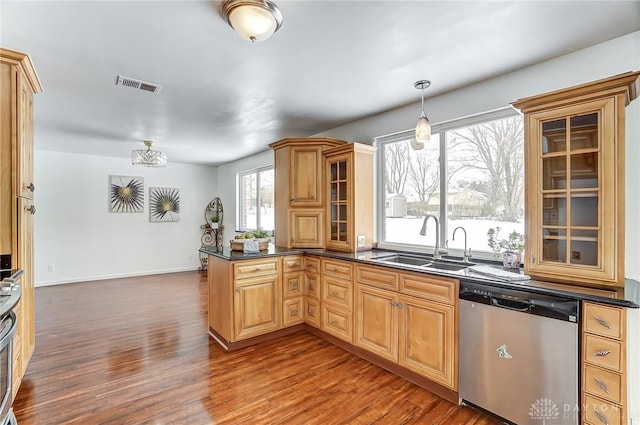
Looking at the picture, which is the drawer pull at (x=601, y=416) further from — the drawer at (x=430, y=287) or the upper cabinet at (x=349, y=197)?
the upper cabinet at (x=349, y=197)

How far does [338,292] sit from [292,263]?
0.64 metres

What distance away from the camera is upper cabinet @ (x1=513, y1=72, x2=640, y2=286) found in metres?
1.79

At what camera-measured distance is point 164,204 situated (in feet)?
22.9

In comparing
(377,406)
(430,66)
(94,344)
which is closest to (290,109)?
(430,66)

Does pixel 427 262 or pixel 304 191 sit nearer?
pixel 427 262

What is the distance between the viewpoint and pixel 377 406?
2176mm

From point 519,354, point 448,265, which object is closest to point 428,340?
point 519,354

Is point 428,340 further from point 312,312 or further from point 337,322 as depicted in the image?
point 312,312

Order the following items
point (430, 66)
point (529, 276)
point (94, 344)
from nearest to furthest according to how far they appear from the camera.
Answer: point (529, 276) < point (430, 66) < point (94, 344)

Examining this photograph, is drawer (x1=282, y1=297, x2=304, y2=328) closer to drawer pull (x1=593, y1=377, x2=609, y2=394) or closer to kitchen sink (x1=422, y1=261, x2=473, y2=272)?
kitchen sink (x1=422, y1=261, x2=473, y2=272)

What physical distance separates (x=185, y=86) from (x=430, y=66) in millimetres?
2157

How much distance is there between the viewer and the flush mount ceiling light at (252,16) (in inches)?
66.1

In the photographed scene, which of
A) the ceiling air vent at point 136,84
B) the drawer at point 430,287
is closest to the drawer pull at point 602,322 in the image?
the drawer at point 430,287

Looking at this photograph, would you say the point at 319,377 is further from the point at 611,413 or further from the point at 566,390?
the point at 611,413
